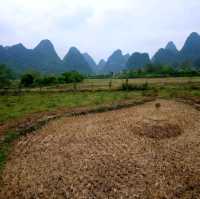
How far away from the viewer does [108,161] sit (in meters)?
7.04

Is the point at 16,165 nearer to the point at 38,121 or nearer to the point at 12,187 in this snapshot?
the point at 12,187

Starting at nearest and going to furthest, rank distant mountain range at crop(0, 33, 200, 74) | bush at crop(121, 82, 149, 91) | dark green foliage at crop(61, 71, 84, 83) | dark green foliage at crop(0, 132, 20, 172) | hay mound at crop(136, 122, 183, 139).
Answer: dark green foliage at crop(0, 132, 20, 172)
hay mound at crop(136, 122, 183, 139)
bush at crop(121, 82, 149, 91)
dark green foliage at crop(61, 71, 84, 83)
distant mountain range at crop(0, 33, 200, 74)

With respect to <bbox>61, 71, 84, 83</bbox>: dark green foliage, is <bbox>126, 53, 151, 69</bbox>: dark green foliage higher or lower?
higher

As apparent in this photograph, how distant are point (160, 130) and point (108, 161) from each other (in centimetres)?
337

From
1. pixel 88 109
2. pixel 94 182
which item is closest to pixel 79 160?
pixel 94 182

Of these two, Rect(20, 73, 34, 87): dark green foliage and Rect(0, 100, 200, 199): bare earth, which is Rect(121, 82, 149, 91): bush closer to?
Rect(0, 100, 200, 199): bare earth

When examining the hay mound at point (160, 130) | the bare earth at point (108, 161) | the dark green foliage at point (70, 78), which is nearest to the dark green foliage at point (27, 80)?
the dark green foliage at point (70, 78)

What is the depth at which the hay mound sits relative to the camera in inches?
364

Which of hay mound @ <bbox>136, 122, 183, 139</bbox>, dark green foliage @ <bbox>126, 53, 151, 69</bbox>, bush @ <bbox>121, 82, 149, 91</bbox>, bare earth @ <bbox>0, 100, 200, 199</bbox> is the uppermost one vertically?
dark green foliage @ <bbox>126, 53, 151, 69</bbox>

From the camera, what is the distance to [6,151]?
313 inches

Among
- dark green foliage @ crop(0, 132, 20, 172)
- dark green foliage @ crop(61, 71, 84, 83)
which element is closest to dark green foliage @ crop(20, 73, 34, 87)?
dark green foliage @ crop(61, 71, 84, 83)

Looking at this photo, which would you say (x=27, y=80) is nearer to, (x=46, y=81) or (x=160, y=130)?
(x=46, y=81)

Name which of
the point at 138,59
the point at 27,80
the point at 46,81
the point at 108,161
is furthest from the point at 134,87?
the point at 138,59

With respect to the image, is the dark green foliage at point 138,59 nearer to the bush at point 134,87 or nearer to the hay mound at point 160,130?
the bush at point 134,87
